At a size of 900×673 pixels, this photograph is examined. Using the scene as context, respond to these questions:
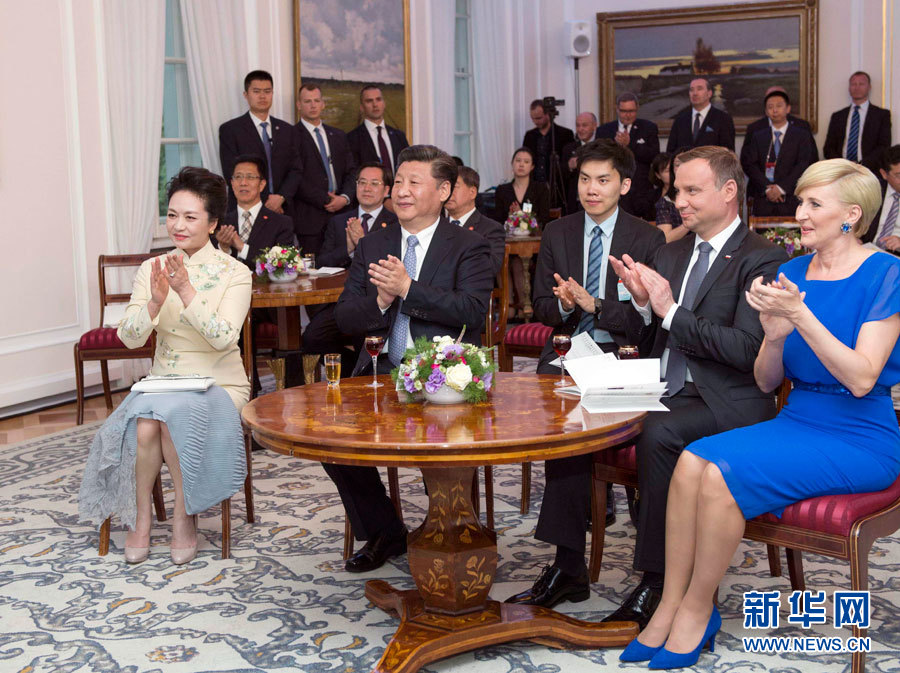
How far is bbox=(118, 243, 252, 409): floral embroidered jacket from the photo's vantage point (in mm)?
4016

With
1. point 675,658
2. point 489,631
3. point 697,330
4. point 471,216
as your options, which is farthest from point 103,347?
point 675,658

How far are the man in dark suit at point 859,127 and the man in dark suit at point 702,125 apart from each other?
1137 millimetres

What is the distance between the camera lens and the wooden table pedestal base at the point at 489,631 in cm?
289

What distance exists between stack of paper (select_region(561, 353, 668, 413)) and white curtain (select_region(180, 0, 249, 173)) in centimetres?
536

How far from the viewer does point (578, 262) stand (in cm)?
414

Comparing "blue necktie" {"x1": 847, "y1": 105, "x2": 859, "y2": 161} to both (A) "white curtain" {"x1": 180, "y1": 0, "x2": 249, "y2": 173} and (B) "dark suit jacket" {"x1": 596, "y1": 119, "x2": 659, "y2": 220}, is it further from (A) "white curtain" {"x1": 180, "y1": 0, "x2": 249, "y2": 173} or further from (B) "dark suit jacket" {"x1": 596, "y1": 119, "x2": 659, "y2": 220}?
(A) "white curtain" {"x1": 180, "y1": 0, "x2": 249, "y2": 173}

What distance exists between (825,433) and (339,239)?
161 inches

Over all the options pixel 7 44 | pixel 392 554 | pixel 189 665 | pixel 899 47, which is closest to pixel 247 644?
pixel 189 665

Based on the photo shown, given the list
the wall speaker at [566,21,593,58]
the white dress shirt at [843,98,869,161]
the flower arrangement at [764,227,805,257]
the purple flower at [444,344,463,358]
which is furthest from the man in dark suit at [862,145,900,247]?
the wall speaker at [566,21,593,58]

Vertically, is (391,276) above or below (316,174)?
below

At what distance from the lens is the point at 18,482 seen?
5.01m

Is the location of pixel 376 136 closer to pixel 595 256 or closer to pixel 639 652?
pixel 595 256

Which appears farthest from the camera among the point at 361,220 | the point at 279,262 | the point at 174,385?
the point at 361,220

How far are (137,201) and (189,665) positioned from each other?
482 centimetres
